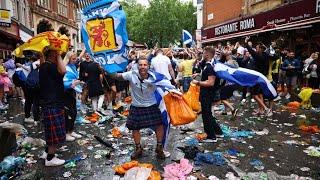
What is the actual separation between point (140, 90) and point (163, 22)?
4047 centimetres

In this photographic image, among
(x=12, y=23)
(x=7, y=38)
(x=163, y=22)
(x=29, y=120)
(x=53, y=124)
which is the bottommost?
(x=29, y=120)

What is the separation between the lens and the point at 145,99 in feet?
18.9

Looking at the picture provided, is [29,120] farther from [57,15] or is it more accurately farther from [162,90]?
[57,15]

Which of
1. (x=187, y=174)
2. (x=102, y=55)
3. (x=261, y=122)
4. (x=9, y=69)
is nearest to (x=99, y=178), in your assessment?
(x=187, y=174)

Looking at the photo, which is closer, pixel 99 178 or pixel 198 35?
pixel 99 178

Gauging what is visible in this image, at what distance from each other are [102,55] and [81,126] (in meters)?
3.59

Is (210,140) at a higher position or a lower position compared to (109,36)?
lower

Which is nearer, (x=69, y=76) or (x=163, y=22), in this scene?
(x=69, y=76)

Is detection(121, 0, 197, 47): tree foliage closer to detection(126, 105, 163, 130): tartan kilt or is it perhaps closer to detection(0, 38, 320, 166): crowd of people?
detection(0, 38, 320, 166): crowd of people

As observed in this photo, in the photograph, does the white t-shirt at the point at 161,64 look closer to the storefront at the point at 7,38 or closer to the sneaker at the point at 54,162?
the sneaker at the point at 54,162

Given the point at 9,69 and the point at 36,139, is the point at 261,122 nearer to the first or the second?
the point at 36,139

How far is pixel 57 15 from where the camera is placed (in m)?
41.7

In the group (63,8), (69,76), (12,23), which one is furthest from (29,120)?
(63,8)

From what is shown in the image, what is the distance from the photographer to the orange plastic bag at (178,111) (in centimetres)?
573
